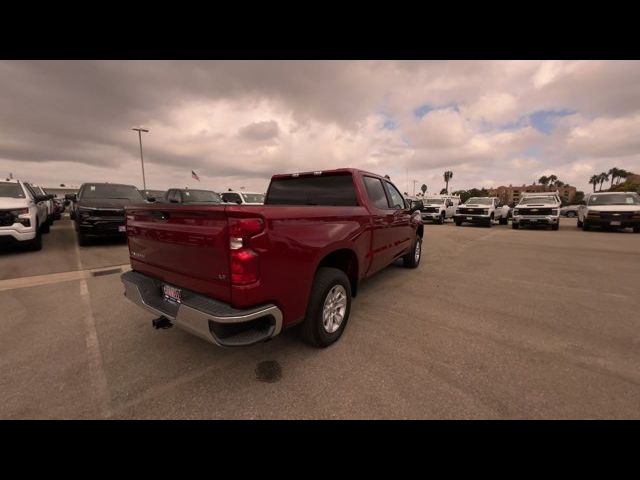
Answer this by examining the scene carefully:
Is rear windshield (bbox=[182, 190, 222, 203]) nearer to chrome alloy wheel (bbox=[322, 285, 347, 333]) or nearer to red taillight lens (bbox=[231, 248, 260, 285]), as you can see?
chrome alloy wheel (bbox=[322, 285, 347, 333])

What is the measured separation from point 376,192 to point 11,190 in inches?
389

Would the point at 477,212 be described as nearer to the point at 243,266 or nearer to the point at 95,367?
the point at 243,266

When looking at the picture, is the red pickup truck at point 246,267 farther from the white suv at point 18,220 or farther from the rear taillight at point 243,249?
the white suv at point 18,220

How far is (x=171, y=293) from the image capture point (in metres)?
2.51

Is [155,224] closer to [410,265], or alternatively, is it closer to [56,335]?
[56,335]

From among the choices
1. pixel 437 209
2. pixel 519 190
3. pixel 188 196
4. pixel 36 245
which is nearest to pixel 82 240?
pixel 36 245

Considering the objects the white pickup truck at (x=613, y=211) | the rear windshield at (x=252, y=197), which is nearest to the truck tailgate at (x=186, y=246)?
the rear windshield at (x=252, y=197)

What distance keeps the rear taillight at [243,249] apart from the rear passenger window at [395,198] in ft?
10.4

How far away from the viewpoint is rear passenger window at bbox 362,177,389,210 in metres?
4.05

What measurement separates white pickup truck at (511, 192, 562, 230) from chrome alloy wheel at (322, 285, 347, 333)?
16658 millimetres

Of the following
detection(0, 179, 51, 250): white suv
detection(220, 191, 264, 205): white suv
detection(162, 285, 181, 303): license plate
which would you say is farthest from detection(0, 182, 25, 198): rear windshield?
detection(162, 285, 181, 303): license plate

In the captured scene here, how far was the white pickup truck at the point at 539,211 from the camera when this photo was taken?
14.7m
